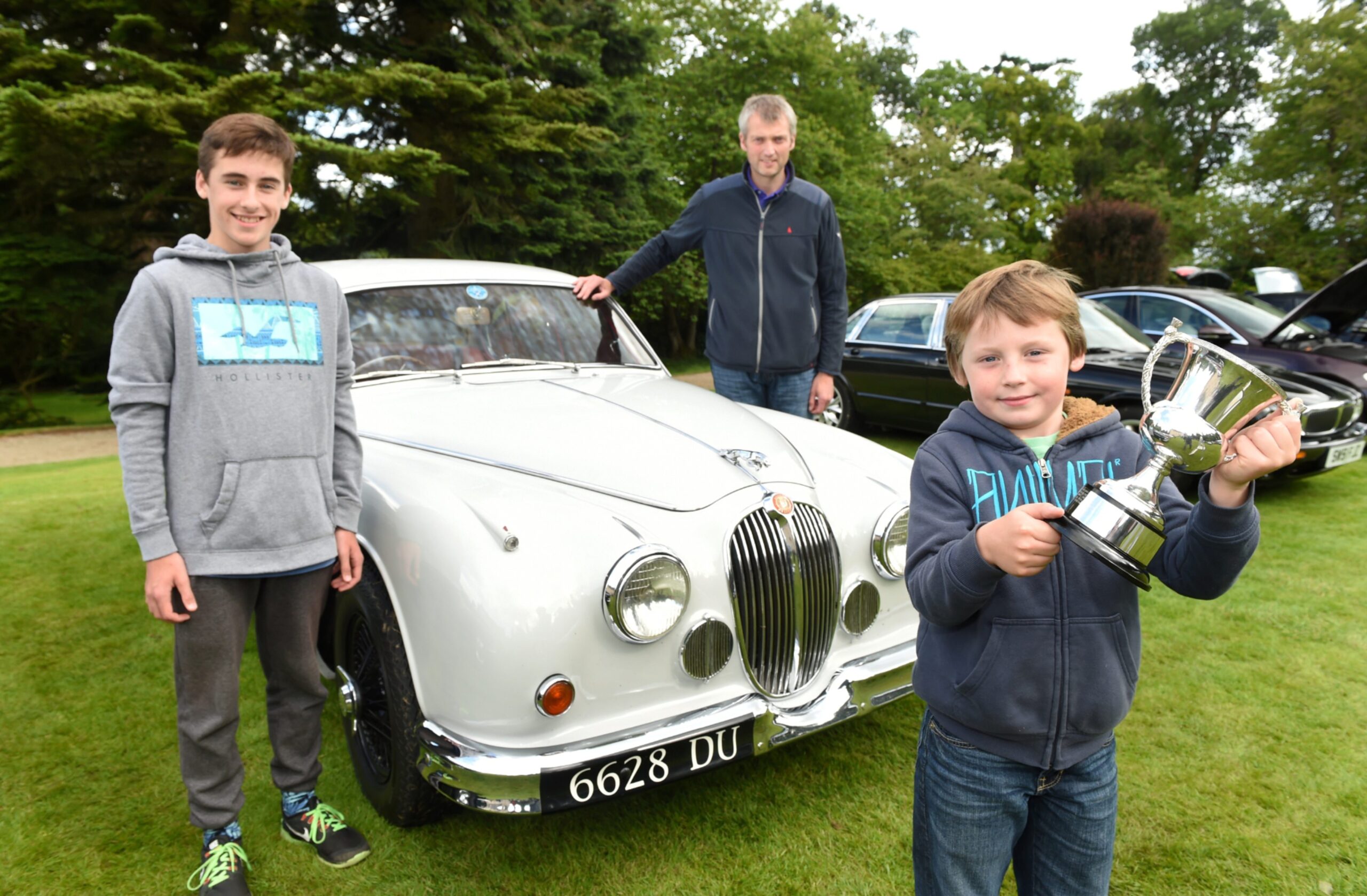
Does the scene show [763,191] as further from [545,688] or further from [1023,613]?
[1023,613]

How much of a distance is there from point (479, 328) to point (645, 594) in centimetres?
177

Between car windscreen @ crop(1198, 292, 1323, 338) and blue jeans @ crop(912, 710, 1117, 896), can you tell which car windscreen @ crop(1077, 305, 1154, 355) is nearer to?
car windscreen @ crop(1198, 292, 1323, 338)

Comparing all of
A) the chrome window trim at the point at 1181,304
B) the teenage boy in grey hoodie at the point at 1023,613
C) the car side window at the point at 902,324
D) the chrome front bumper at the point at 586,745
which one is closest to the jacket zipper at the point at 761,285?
the chrome front bumper at the point at 586,745

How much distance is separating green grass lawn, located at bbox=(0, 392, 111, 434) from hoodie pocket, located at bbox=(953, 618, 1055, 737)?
16.3 metres

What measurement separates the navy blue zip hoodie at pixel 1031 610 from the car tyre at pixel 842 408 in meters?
7.38

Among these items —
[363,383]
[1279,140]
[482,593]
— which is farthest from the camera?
[1279,140]

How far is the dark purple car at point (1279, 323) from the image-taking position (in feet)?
19.8

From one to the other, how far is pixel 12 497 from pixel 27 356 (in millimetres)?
12344

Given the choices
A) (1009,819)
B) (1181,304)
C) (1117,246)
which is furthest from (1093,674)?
(1117,246)

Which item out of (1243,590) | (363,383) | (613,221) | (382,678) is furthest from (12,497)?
(613,221)

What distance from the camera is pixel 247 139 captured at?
2137 mm

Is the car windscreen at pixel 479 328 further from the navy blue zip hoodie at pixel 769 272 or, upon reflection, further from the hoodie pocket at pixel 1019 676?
the hoodie pocket at pixel 1019 676

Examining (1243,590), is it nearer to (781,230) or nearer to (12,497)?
(781,230)

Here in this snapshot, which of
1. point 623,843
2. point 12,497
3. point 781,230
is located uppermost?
point 781,230
